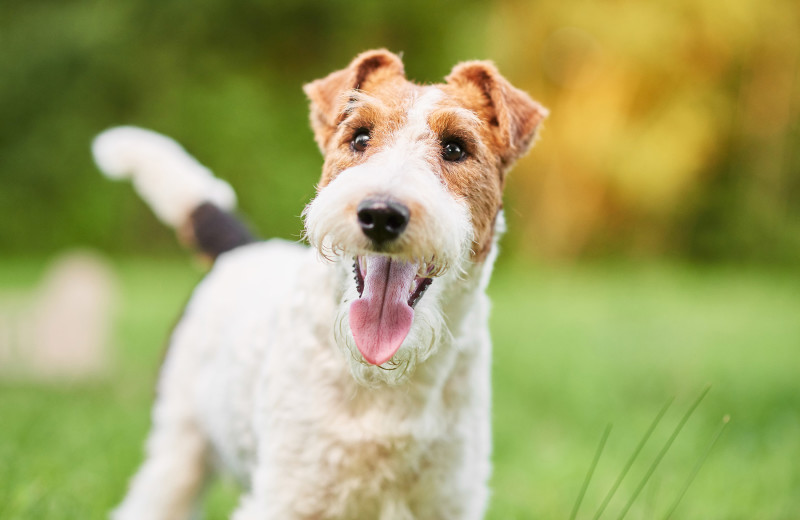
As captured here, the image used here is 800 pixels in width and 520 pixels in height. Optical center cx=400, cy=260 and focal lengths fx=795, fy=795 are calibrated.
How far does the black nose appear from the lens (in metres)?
2.20

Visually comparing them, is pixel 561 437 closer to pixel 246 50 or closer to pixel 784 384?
pixel 784 384

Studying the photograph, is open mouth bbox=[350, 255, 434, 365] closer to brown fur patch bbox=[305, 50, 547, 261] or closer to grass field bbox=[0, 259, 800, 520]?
brown fur patch bbox=[305, 50, 547, 261]

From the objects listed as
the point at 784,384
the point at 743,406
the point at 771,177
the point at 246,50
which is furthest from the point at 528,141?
the point at 771,177

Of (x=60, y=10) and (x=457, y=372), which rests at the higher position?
(x=60, y=10)

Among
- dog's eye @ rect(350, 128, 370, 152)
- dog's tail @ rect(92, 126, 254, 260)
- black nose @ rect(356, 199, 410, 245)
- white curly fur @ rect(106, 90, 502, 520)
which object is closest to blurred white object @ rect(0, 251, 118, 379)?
dog's tail @ rect(92, 126, 254, 260)

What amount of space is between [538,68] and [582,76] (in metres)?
1.19

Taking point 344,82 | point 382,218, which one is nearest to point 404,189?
point 382,218

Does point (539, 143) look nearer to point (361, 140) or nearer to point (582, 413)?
point (582, 413)

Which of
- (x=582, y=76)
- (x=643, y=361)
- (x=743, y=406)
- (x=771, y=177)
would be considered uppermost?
(x=582, y=76)

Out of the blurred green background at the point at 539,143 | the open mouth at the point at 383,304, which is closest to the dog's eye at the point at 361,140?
the open mouth at the point at 383,304

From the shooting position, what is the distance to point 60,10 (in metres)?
16.9

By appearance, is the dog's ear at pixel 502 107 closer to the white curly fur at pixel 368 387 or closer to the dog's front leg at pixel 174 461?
the white curly fur at pixel 368 387

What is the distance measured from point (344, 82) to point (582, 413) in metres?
3.96

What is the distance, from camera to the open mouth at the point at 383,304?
2.36 metres
